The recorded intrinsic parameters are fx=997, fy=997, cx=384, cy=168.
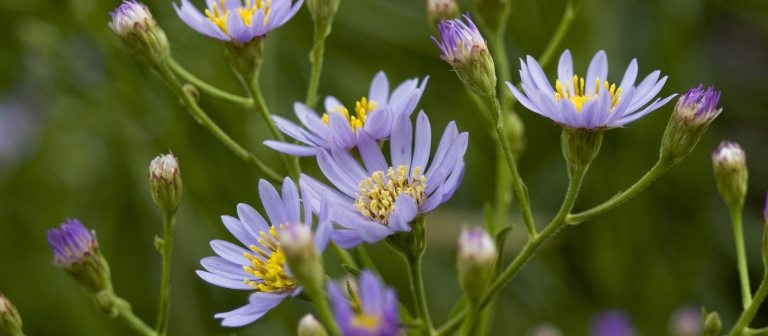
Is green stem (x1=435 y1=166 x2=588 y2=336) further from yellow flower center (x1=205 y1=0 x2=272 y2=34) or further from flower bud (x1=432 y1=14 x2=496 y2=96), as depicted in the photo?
yellow flower center (x1=205 y1=0 x2=272 y2=34)

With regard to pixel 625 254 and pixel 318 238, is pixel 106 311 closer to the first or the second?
pixel 318 238

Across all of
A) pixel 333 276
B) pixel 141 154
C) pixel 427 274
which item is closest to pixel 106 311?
pixel 333 276

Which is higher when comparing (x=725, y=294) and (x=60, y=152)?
(x=60, y=152)

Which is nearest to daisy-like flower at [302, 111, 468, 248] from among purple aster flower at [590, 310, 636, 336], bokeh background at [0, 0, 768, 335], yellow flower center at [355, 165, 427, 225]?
yellow flower center at [355, 165, 427, 225]

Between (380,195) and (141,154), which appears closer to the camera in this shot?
(380,195)

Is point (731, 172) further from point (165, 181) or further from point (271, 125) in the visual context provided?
point (165, 181)

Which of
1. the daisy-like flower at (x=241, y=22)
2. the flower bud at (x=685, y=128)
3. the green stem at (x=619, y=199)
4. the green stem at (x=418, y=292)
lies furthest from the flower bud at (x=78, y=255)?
the flower bud at (x=685, y=128)
